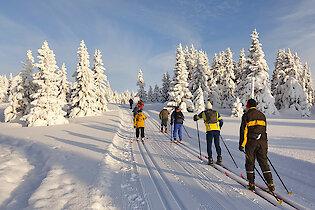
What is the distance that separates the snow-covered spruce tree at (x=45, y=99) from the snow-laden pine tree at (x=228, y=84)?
34814 mm

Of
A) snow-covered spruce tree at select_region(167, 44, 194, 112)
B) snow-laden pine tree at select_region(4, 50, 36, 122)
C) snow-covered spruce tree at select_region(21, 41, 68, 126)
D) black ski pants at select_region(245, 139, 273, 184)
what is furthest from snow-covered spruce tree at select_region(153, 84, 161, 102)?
black ski pants at select_region(245, 139, 273, 184)

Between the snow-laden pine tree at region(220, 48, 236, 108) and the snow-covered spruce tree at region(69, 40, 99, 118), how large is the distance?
99.7ft

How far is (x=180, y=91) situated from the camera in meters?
29.6

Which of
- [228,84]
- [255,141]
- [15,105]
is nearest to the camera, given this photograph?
[255,141]

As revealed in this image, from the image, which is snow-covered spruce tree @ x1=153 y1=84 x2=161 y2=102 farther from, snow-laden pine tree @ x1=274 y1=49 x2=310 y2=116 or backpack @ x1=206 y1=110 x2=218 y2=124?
backpack @ x1=206 y1=110 x2=218 y2=124

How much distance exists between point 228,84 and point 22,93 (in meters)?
40.6

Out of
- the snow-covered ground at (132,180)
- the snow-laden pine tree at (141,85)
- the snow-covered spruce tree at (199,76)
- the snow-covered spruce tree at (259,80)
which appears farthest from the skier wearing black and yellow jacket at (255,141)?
the snow-laden pine tree at (141,85)

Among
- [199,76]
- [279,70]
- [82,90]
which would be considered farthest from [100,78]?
[279,70]

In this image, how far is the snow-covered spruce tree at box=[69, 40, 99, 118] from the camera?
25.2 metres

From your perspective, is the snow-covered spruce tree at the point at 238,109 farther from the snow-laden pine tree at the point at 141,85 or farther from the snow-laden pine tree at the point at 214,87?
the snow-laden pine tree at the point at 141,85

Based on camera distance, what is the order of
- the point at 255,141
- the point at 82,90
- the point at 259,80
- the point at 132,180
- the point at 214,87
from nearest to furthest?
1. the point at 255,141
2. the point at 132,180
3. the point at 82,90
4. the point at 259,80
5. the point at 214,87

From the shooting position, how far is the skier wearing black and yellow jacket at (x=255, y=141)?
3.98 metres

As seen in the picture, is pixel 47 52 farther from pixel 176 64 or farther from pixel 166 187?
pixel 166 187

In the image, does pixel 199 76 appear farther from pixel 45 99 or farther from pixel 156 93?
pixel 156 93
